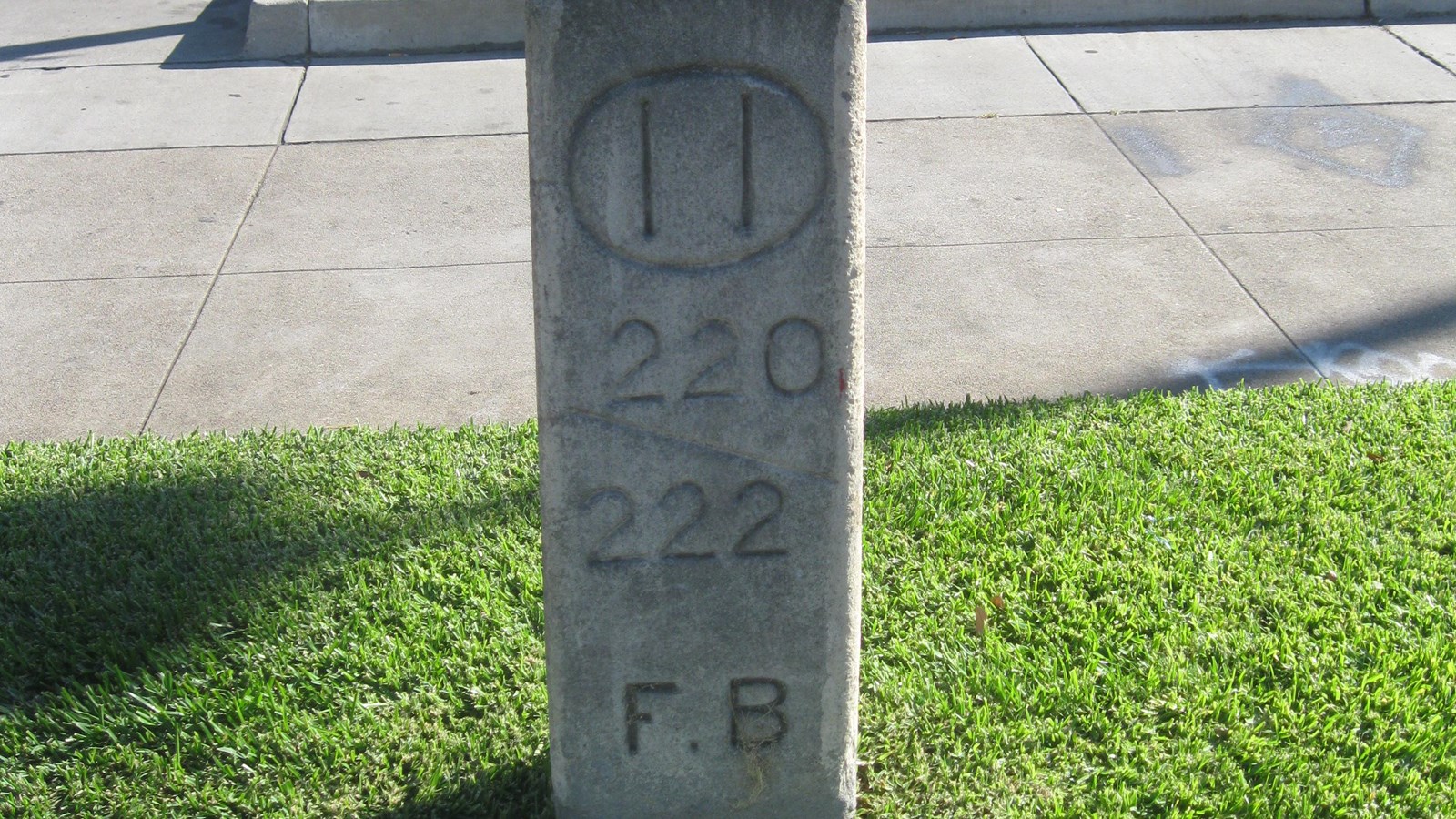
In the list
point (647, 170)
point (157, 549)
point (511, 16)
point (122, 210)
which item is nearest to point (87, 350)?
point (122, 210)

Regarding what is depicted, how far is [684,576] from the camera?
2.45m

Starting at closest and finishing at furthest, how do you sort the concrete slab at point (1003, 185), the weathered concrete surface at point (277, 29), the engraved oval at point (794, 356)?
the engraved oval at point (794, 356)
the concrete slab at point (1003, 185)
the weathered concrete surface at point (277, 29)

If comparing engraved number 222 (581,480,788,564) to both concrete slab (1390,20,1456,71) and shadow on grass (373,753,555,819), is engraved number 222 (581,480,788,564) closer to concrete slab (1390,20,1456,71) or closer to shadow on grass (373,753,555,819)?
shadow on grass (373,753,555,819)

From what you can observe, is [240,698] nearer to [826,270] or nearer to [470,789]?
[470,789]

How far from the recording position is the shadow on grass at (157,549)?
10.9 ft

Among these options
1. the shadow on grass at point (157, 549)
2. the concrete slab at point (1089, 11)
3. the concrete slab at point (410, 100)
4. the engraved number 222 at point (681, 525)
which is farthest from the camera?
the concrete slab at point (1089, 11)

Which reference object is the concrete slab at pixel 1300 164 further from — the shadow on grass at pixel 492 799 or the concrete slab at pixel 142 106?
the concrete slab at pixel 142 106

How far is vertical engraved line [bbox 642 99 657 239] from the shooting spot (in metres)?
2.08

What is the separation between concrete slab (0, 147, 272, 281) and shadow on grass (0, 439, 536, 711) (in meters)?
1.71

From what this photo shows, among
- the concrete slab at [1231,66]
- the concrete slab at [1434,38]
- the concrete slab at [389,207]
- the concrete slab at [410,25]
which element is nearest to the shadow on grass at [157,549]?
the concrete slab at [389,207]

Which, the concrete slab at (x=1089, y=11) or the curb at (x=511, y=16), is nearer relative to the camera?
the curb at (x=511, y=16)

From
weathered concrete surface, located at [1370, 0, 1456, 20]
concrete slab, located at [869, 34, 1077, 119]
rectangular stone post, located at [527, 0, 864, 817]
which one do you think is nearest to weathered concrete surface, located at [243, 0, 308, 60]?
concrete slab, located at [869, 34, 1077, 119]

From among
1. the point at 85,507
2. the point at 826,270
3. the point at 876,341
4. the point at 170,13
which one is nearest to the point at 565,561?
the point at 826,270

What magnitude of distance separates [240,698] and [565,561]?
1168mm
